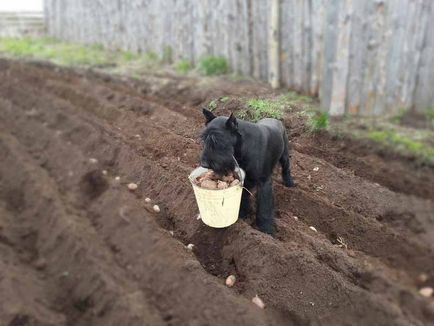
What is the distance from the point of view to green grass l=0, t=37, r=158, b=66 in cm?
1202

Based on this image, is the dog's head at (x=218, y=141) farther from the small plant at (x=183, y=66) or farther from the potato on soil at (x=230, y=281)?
the small plant at (x=183, y=66)

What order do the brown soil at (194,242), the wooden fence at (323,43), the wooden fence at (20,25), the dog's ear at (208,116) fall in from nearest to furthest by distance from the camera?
1. the brown soil at (194,242)
2. the dog's ear at (208,116)
3. the wooden fence at (323,43)
4. the wooden fence at (20,25)

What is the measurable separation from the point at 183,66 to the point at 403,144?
7.47m

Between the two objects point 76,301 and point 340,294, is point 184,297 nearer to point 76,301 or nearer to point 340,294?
point 76,301

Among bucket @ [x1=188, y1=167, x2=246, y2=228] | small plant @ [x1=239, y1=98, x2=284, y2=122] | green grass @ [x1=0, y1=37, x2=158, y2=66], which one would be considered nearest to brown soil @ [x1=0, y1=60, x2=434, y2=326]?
small plant @ [x1=239, y1=98, x2=284, y2=122]

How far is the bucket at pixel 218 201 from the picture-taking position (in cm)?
409

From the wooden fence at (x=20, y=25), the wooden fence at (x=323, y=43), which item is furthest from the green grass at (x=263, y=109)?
the wooden fence at (x=20, y=25)

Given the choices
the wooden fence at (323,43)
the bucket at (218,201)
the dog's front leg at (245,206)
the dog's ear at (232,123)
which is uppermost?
the wooden fence at (323,43)

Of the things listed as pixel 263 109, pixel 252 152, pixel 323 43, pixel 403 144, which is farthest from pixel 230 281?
pixel 323 43

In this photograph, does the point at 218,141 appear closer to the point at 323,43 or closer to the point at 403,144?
the point at 403,144

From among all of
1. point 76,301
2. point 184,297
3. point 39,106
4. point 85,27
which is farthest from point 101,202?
point 85,27

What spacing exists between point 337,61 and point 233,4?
4072 millimetres

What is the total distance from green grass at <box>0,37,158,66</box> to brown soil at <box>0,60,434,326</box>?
6031 mm

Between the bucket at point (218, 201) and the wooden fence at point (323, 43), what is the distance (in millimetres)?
1591
